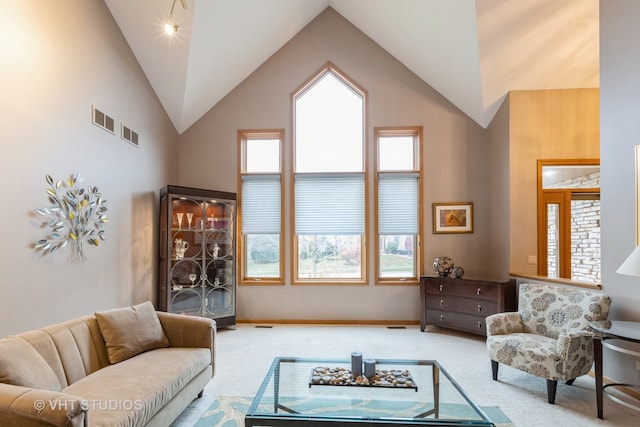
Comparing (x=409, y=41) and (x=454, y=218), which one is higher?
(x=409, y=41)

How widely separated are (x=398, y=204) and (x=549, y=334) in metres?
2.59

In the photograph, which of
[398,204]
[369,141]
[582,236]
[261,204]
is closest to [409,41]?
[369,141]

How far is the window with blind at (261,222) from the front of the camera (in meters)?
5.25

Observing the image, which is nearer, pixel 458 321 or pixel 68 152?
pixel 68 152

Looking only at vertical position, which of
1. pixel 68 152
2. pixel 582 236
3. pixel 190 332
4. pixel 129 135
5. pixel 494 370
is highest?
pixel 129 135

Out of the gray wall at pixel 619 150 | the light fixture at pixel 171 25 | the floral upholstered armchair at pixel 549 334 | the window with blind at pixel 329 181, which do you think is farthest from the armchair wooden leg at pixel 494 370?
the light fixture at pixel 171 25

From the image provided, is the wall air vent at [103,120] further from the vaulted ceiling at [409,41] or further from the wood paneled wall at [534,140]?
the wood paneled wall at [534,140]

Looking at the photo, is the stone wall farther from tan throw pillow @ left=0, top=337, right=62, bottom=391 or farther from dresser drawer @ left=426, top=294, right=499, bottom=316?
tan throw pillow @ left=0, top=337, right=62, bottom=391

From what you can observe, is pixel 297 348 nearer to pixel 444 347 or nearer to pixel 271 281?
pixel 271 281

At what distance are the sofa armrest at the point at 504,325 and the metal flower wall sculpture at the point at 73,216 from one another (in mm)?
3956

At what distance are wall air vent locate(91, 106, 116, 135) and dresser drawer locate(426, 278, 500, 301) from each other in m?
4.41

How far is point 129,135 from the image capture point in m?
3.88

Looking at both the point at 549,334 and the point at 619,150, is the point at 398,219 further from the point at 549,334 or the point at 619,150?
the point at 619,150

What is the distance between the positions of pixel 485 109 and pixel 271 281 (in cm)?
408
